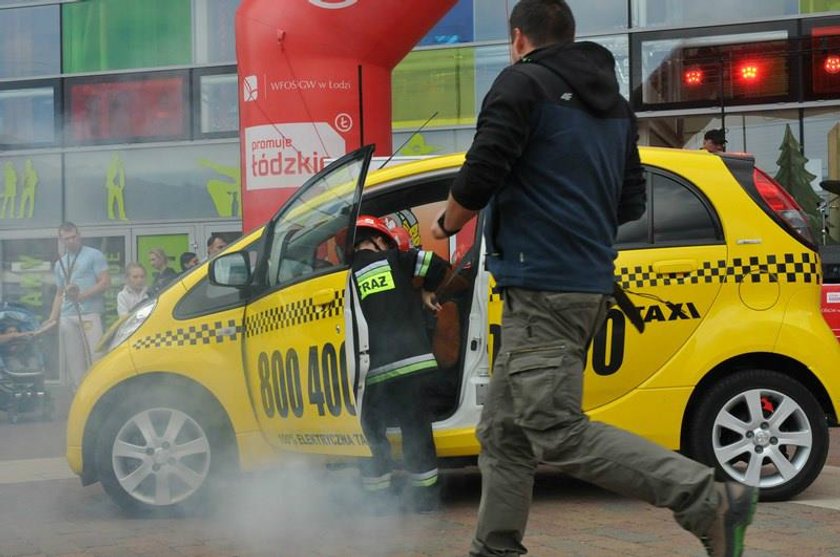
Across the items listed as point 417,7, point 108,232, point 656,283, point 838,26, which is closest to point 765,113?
point 838,26

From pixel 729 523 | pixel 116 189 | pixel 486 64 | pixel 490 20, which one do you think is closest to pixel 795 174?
pixel 486 64

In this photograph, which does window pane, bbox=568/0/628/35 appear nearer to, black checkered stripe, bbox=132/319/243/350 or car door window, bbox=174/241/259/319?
car door window, bbox=174/241/259/319

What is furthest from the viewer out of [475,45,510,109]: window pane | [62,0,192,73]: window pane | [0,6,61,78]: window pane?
[0,6,61,78]: window pane

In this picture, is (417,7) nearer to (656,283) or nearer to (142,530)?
(656,283)

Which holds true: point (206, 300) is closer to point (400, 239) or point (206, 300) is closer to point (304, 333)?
point (304, 333)

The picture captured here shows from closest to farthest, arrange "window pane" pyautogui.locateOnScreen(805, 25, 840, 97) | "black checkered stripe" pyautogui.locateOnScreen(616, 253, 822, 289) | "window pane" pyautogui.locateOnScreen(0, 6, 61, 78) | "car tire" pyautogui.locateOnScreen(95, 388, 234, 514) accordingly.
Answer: "black checkered stripe" pyautogui.locateOnScreen(616, 253, 822, 289) → "car tire" pyautogui.locateOnScreen(95, 388, 234, 514) → "window pane" pyautogui.locateOnScreen(805, 25, 840, 97) → "window pane" pyautogui.locateOnScreen(0, 6, 61, 78)

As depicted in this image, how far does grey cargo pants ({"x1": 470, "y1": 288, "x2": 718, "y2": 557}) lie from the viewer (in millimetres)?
3689

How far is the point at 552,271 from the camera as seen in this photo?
150 inches

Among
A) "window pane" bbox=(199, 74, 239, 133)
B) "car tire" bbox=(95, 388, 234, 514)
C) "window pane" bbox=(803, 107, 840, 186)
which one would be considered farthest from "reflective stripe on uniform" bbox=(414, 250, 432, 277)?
"window pane" bbox=(199, 74, 239, 133)

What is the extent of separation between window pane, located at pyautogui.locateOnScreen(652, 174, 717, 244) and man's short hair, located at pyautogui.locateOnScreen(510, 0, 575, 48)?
238cm

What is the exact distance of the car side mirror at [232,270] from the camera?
20.3 ft

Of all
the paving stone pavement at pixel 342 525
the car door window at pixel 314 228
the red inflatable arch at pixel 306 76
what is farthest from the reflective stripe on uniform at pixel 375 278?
the red inflatable arch at pixel 306 76

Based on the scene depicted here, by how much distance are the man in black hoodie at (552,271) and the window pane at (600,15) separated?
11.1 metres

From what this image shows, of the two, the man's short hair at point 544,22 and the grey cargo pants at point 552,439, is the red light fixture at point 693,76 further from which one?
the grey cargo pants at point 552,439
